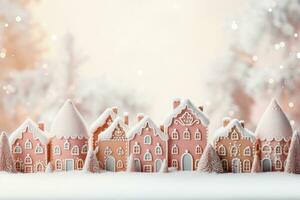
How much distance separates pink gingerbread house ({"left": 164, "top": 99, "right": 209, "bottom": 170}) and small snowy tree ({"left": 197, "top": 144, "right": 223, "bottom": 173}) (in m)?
0.05

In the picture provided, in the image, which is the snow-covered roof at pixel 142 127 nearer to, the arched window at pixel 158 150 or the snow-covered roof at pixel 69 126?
the arched window at pixel 158 150

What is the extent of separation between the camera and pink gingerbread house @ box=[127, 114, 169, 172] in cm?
208

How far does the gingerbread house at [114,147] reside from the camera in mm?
2096

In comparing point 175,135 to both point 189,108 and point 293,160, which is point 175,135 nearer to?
point 189,108

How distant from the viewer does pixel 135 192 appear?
1.78 metres

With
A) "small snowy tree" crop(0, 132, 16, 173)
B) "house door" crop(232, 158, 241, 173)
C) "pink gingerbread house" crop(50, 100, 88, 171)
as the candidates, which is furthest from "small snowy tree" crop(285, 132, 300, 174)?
"small snowy tree" crop(0, 132, 16, 173)

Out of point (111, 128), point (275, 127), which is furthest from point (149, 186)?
point (275, 127)

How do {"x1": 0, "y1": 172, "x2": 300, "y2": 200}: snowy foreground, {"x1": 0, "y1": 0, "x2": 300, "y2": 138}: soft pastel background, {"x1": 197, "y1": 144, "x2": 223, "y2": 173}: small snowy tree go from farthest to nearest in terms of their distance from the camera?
1. {"x1": 0, "y1": 0, "x2": 300, "y2": 138}: soft pastel background
2. {"x1": 197, "y1": 144, "x2": 223, "y2": 173}: small snowy tree
3. {"x1": 0, "y1": 172, "x2": 300, "y2": 200}: snowy foreground

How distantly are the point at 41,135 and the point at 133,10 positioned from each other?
25.5 inches

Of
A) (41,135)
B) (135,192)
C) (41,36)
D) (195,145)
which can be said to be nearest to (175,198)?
(135,192)

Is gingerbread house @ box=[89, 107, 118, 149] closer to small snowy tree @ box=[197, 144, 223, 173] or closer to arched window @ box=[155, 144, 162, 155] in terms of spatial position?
arched window @ box=[155, 144, 162, 155]

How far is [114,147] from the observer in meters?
2.11

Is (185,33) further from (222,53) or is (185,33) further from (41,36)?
(41,36)

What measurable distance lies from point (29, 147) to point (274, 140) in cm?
87
